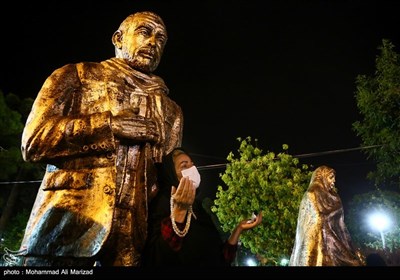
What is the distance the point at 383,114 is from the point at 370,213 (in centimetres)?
604

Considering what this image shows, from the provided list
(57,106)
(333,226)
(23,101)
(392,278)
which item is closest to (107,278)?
(392,278)

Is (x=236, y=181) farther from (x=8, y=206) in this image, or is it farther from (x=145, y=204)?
(x=145, y=204)

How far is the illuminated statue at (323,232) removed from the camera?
24.0 ft

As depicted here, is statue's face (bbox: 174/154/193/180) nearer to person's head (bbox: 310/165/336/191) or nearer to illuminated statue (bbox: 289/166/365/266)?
illuminated statue (bbox: 289/166/365/266)

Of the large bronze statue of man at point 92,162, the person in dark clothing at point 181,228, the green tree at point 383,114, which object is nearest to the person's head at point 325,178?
the person in dark clothing at point 181,228

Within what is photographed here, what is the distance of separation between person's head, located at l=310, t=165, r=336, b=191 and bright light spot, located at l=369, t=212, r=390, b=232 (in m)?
11.8

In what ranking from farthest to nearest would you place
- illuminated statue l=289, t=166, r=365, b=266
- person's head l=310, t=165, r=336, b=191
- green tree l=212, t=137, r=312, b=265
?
green tree l=212, t=137, r=312, b=265
person's head l=310, t=165, r=336, b=191
illuminated statue l=289, t=166, r=365, b=266

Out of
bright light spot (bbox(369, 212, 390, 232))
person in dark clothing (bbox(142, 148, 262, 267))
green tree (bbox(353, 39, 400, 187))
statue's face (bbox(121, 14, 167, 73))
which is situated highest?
green tree (bbox(353, 39, 400, 187))

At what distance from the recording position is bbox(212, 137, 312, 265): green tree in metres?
20.8

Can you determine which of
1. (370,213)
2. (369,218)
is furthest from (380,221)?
(370,213)

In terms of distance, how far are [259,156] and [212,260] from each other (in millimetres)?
19988

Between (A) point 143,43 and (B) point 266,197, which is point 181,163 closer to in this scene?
(A) point 143,43

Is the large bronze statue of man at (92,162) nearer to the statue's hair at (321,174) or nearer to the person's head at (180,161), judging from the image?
the person's head at (180,161)

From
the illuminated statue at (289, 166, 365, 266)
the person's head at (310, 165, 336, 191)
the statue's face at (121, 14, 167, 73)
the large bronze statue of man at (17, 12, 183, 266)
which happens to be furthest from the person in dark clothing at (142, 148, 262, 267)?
the person's head at (310, 165, 336, 191)
